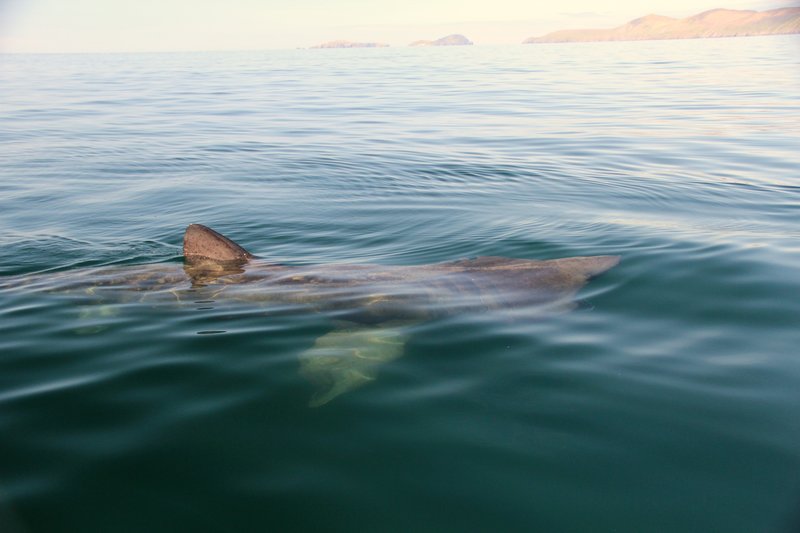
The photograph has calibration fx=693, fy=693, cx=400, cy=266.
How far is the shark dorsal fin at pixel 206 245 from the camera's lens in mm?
8388

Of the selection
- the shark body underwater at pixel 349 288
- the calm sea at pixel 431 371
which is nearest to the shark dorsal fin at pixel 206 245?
the shark body underwater at pixel 349 288

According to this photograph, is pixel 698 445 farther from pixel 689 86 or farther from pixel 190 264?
pixel 689 86

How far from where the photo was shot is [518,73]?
49.2 metres

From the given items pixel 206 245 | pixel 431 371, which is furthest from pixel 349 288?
pixel 431 371

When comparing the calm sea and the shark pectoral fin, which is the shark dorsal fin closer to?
the calm sea

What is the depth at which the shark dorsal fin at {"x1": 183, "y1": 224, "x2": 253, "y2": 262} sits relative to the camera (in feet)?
27.5

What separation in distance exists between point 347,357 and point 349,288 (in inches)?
71.2

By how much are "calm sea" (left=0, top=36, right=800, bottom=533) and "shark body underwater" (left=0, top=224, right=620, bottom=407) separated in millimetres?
236

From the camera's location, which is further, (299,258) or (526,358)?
(299,258)

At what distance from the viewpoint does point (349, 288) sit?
7781 millimetres

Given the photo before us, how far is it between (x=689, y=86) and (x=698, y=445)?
33.9 metres

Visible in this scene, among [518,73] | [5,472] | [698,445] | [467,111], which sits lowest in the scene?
[698,445]

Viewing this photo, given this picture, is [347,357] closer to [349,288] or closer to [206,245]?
[349,288]

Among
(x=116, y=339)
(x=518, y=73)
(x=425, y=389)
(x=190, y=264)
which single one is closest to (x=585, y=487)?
(x=425, y=389)
